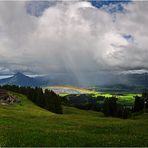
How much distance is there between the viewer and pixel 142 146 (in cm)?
2239

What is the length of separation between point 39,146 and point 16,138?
398cm

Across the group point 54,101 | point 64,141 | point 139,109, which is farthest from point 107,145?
point 139,109

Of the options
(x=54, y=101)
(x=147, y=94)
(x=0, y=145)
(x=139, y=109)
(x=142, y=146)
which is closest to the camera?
(x=0, y=145)

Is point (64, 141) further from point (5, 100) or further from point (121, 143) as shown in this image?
point (5, 100)

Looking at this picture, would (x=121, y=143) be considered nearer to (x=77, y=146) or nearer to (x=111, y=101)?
(x=77, y=146)

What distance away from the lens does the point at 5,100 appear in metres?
125

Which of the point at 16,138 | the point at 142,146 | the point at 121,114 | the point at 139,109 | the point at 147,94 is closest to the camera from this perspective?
the point at 142,146

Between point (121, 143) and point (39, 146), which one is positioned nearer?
point (39, 146)

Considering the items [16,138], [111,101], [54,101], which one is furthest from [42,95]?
[16,138]

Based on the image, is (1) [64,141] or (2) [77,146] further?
(1) [64,141]

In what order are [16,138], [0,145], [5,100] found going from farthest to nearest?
[5,100] → [16,138] → [0,145]

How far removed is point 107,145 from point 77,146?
2.38 metres

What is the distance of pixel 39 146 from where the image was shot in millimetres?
21531

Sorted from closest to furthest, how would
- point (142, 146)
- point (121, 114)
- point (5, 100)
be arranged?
point (142, 146) < point (5, 100) < point (121, 114)
